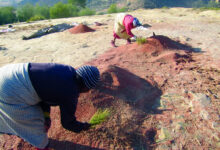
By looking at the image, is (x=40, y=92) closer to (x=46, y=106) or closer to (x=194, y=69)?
(x=46, y=106)

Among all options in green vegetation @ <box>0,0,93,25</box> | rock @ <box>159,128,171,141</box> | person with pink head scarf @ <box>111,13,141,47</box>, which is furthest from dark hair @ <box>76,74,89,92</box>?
green vegetation @ <box>0,0,93,25</box>

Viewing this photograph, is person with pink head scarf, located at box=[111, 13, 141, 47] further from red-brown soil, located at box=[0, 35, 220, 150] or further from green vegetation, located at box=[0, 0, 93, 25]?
green vegetation, located at box=[0, 0, 93, 25]

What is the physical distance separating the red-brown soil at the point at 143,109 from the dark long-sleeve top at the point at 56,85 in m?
0.59

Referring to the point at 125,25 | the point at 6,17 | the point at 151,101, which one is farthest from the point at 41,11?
the point at 151,101

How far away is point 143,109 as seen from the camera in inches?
87.3

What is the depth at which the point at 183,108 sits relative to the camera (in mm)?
2238

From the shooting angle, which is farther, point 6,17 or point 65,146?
point 6,17

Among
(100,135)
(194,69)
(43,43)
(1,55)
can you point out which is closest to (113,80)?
(100,135)

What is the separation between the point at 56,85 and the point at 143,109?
128 cm

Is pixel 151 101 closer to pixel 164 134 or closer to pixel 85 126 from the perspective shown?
pixel 164 134

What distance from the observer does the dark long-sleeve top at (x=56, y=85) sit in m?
1.33

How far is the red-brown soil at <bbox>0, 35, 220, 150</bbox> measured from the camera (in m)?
1.80

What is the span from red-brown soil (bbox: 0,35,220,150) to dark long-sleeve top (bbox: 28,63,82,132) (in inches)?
23.3

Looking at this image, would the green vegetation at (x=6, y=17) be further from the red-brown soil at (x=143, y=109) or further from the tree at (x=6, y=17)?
the red-brown soil at (x=143, y=109)
